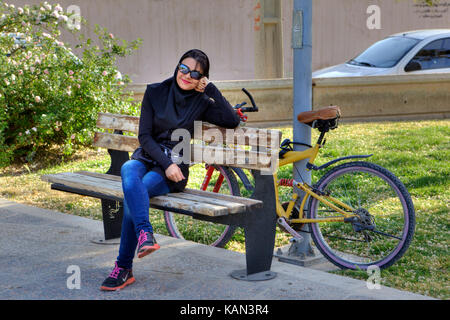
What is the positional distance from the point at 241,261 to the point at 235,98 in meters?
6.38

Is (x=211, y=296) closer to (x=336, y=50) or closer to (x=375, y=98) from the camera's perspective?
(x=375, y=98)

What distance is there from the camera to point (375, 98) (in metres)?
11.3

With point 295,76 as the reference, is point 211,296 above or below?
below

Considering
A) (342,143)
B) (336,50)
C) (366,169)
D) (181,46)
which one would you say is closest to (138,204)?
(366,169)

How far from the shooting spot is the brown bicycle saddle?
4.56 metres

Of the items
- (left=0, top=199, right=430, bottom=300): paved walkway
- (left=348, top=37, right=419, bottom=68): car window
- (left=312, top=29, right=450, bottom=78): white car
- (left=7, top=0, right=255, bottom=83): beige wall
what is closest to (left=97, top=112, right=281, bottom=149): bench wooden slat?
(left=0, top=199, right=430, bottom=300): paved walkway

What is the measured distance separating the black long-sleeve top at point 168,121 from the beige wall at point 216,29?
10924 mm

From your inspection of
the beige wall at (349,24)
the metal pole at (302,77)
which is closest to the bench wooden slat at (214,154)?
the metal pole at (302,77)

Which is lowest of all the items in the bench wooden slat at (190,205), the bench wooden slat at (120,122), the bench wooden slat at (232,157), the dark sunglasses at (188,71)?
the bench wooden slat at (190,205)

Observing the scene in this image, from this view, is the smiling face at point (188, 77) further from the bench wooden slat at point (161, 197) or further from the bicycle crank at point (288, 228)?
the bicycle crank at point (288, 228)

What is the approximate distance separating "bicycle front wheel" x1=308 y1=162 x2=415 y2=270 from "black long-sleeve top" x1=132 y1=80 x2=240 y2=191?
815 millimetres

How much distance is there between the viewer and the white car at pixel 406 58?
1181cm

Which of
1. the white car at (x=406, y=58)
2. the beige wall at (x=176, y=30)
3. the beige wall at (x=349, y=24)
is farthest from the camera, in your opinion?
the beige wall at (x=349, y=24)

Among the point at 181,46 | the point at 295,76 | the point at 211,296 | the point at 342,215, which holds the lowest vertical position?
the point at 211,296
